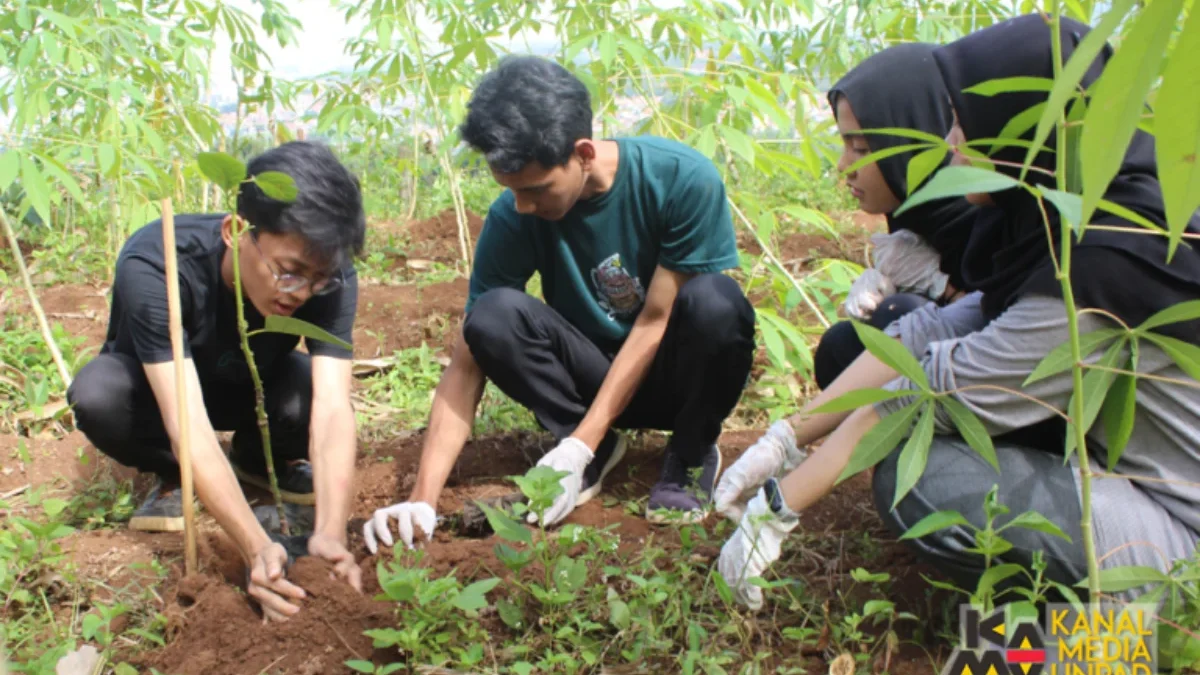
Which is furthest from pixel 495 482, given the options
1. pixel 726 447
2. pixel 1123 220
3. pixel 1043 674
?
pixel 1123 220

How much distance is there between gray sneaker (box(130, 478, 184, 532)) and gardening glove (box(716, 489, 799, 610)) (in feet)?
4.50

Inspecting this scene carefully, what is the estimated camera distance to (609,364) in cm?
253

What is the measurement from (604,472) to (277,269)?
991mm

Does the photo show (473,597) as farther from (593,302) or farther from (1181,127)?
(1181,127)

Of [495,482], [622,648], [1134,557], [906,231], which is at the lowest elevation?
[495,482]

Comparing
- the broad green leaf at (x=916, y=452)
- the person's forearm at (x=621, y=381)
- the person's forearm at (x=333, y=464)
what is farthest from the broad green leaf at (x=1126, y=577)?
the person's forearm at (x=333, y=464)

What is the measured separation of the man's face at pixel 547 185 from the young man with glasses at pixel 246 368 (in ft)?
1.17

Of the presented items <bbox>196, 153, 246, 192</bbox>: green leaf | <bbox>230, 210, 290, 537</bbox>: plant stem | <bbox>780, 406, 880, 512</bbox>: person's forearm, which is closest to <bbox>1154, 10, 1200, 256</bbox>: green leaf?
<bbox>780, 406, 880, 512</bbox>: person's forearm

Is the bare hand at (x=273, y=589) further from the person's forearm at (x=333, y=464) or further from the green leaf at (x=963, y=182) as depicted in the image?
the green leaf at (x=963, y=182)

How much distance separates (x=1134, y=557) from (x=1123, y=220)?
0.51 meters

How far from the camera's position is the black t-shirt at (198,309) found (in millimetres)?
2090

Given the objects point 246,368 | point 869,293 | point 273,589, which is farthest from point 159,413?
point 869,293

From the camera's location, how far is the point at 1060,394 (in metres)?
1.56

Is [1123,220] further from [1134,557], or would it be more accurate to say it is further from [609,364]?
[609,364]
